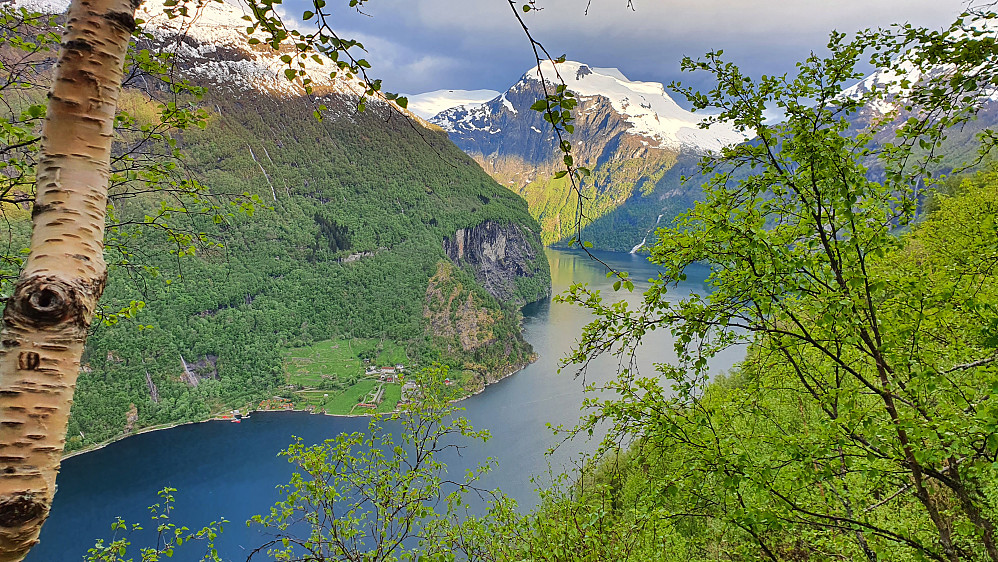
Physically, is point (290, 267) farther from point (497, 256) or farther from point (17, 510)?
point (17, 510)

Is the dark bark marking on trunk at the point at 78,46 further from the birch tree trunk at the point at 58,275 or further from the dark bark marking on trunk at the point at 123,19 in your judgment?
the dark bark marking on trunk at the point at 123,19

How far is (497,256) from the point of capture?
5704 inches

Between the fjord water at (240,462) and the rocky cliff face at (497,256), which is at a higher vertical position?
the rocky cliff face at (497,256)

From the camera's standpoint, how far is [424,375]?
6.36 meters

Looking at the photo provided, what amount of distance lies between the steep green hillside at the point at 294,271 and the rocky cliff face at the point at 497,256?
5.03 ft

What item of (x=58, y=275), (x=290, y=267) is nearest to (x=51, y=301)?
(x=58, y=275)

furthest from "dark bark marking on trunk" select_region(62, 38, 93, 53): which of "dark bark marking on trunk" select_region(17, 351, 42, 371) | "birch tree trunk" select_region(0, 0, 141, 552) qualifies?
"dark bark marking on trunk" select_region(17, 351, 42, 371)

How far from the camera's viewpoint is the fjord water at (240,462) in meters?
40.9

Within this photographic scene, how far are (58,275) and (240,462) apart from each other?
60.4 metres

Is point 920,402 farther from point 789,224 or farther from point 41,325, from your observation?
point 41,325

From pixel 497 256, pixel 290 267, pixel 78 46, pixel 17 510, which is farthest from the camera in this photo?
pixel 497 256

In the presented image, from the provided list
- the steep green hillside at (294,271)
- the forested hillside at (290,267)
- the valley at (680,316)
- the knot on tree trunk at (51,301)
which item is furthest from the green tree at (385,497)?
the steep green hillside at (294,271)

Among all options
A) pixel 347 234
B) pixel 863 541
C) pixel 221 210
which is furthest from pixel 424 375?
pixel 347 234

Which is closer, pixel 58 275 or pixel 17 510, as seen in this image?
pixel 17 510
